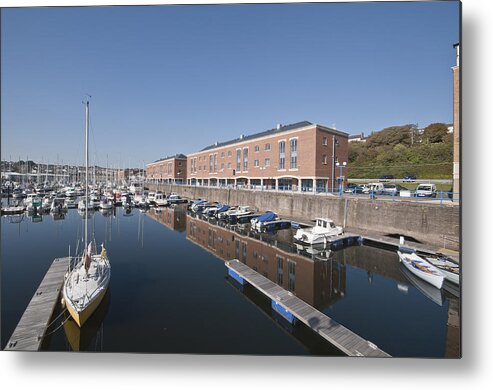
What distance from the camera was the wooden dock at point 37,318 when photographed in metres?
4.52

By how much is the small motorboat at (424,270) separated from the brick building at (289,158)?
952 cm

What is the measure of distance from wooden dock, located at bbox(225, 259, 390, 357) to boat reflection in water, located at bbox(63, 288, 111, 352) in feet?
12.4

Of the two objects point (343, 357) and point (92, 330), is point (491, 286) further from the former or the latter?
point (92, 330)

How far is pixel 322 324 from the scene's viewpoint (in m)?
5.12

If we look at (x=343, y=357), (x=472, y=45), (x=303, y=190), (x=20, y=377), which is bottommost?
(x=20, y=377)

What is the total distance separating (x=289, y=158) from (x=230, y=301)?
18.4m

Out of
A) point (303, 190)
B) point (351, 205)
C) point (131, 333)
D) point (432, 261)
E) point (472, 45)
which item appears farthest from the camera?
point (303, 190)

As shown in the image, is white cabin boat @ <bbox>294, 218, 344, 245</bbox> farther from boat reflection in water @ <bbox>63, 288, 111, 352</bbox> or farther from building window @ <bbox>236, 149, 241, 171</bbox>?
building window @ <bbox>236, 149, 241, 171</bbox>

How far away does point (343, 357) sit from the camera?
4.02 metres

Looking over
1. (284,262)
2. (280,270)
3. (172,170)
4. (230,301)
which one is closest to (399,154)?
(284,262)

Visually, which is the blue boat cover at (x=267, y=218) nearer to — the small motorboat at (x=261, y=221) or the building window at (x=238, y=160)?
the small motorboat at (x=261, y=221)

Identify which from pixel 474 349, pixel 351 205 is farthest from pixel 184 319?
pixel 351 205

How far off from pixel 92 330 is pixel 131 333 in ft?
2.94

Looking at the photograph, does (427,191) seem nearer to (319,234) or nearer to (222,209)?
(319,234)
